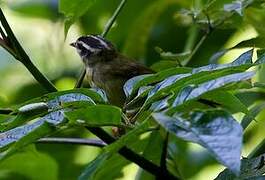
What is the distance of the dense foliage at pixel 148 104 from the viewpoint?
1098 mm

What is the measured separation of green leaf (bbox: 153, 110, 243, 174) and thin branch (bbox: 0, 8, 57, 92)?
1.39ft

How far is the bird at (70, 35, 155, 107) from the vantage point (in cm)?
323

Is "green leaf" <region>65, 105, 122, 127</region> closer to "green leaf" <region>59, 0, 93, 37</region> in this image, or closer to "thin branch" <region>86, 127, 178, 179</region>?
"thin branch" <region>86, 127, 178, 179</region>

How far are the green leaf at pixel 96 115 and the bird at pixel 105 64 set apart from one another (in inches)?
71.7

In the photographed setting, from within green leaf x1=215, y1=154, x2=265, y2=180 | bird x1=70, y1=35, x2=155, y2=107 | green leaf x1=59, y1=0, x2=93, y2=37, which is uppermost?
green leaf x1=59, y1=0, x2=93, y2=37

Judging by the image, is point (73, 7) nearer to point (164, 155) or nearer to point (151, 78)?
point (151, 78)

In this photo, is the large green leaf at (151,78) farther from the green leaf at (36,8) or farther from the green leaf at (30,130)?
the green leaf at (36,8)

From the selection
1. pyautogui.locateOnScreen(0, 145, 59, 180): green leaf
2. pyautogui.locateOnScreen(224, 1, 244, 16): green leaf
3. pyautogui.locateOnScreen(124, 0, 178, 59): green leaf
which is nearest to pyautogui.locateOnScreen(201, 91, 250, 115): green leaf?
pyautogui.locateOnScreen(224, 1, 244, 16): green leaf

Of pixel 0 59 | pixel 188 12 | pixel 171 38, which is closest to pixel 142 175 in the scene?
pixel 188 12

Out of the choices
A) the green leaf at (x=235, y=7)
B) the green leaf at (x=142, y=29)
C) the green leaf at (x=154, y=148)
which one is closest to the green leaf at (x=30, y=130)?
the green leaf at (x=154, y=148)

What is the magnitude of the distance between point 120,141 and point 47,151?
1859 millimetres

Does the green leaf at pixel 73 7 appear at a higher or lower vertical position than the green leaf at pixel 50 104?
higher

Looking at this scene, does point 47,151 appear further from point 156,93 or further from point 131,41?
point 156,93

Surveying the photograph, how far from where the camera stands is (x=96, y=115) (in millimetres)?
1163
